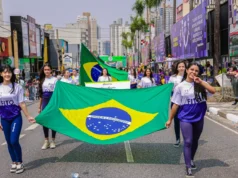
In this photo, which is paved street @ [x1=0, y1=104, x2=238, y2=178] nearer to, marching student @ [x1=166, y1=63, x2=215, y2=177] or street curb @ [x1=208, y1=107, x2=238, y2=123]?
marching student @ [x1=166, y1=63, x2=215, y2=177]

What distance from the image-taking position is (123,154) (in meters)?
6.14

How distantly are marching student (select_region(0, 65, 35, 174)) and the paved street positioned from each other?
355mm

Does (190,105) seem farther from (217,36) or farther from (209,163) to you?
(217,36)

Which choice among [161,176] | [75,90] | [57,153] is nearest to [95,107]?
[75,90]

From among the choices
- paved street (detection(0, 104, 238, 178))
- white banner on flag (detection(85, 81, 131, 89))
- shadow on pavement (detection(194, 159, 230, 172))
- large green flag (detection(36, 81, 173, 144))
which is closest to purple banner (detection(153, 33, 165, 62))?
white banner on flag (detection(85, 81, 131, 89))

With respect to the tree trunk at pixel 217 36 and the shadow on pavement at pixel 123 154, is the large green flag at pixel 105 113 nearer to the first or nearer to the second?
the shadow on pavement at pixel 123 154

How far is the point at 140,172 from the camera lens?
507 cm

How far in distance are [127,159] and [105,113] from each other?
942 mm

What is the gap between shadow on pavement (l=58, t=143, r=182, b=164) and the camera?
576 cm

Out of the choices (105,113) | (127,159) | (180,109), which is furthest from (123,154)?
(180,109)

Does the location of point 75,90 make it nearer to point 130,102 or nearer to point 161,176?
point 130,102

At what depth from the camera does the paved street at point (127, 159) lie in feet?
16.6

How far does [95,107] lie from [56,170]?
4.45ft

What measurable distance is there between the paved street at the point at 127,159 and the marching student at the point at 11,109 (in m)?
0.35
